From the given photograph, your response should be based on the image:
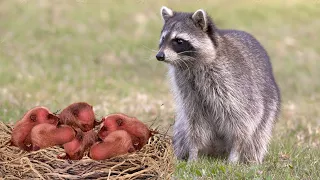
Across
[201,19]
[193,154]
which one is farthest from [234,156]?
[201,19]

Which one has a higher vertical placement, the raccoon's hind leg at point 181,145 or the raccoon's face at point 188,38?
the raccoon's face at point 188,38

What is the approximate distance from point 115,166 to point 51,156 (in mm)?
506

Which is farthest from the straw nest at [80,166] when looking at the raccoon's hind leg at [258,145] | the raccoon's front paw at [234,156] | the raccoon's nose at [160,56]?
the raccoon's hind leg at [258,145]

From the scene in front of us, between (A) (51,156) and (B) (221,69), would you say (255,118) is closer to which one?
(B) (221,69)

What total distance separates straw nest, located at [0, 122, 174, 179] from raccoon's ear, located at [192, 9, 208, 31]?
107 inches

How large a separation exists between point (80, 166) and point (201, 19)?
3.30 m

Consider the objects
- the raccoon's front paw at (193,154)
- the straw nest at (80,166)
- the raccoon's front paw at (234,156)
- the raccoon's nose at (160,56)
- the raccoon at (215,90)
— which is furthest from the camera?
the raccoon's front paw at (193,154)

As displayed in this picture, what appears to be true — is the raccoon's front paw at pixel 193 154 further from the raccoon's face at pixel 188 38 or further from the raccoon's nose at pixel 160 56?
the raccoon's nose at pixel 160 56

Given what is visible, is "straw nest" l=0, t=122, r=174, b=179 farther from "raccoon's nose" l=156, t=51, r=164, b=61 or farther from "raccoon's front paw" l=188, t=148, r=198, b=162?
"raccoon's front paw" l=188, t=148, r=198, b=162

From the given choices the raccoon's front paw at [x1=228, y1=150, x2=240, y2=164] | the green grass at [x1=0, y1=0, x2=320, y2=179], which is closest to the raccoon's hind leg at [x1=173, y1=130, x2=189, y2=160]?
the green grass at [x1=0, y1=0, x2=320, y2=179]

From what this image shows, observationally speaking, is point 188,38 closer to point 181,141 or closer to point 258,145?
point 181,141

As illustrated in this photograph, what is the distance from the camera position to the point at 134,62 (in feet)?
51.0

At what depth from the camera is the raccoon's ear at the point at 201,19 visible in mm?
7928

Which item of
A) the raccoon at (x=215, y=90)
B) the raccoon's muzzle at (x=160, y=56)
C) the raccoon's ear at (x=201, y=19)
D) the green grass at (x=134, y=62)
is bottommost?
the green grass at (x=134, y=62)
